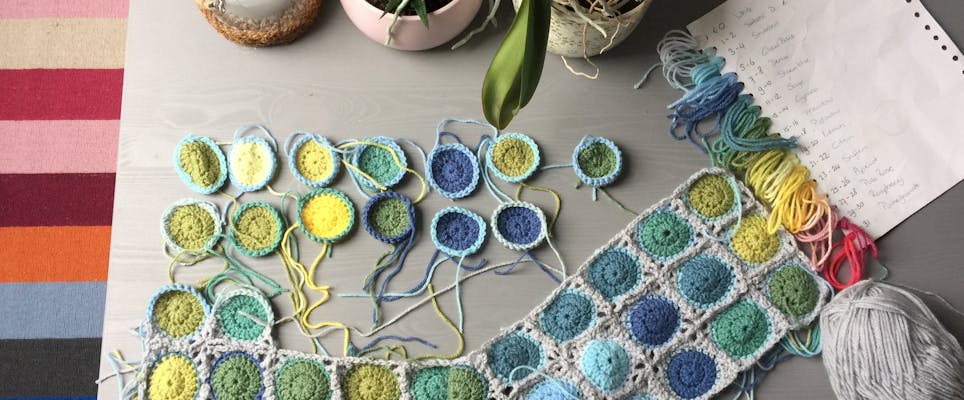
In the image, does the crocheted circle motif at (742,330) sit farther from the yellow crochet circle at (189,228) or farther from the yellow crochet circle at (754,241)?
the yellow crochet circle at (189,228)

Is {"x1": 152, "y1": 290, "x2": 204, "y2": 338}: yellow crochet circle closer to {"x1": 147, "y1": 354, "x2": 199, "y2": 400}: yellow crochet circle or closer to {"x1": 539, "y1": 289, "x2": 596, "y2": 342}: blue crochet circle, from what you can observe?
{"x1": 147, "y1": 354, "x2": 199, "y2": 400}: yellow crochet circle

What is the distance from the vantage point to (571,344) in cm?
89

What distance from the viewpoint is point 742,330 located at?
90 centimetres

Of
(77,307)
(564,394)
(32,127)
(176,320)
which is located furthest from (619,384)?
(32,127)

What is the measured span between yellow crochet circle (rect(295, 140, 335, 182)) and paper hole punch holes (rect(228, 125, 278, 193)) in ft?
0.10

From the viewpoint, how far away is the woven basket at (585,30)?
80cm

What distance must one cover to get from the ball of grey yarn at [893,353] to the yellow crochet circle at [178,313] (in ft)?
2.31

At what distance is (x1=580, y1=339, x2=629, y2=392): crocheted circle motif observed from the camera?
34.0 inches

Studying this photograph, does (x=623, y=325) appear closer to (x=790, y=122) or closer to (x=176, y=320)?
(x=790, y=122)

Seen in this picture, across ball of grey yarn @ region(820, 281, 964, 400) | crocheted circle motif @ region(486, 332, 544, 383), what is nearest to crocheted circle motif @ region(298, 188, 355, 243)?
crocheted circle motif @ region(486, 332, 544, 383)

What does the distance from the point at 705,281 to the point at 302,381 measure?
46cm

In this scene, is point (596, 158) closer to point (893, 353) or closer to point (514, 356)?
point (514, 356)

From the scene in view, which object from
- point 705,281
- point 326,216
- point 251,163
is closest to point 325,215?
point 326,216

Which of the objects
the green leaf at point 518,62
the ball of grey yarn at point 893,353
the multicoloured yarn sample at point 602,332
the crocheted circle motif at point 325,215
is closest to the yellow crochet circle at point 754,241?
the multicoloured yarn sample at point 602,332
